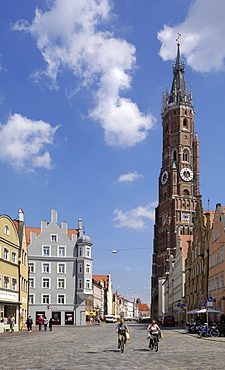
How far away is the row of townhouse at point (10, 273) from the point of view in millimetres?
48062

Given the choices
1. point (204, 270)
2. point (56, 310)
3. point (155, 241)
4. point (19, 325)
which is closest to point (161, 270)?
point (155, 241)

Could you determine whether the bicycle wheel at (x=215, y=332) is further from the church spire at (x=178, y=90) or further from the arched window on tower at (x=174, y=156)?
the church spire at (x=178, y=90)

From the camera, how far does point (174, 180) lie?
148000mm

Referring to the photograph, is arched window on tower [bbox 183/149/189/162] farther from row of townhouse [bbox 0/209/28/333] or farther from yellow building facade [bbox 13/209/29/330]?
row of townhouse [bbox 0/209/28/333]

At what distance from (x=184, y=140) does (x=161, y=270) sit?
39868 millimetres

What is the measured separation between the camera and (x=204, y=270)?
61.9 meters

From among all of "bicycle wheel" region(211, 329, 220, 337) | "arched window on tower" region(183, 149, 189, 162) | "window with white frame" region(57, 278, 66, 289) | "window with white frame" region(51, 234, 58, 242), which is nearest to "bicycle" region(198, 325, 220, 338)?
"bicycle wheel" region(211, 329, 220, 337)

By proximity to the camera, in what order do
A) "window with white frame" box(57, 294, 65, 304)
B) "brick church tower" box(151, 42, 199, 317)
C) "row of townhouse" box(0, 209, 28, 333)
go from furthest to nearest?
"brick church tower" box(151, 42, 199, 317) < "window with white frame" box(57, 294, 65, 304) < "row of townhouse" box(0, 209, 28, 333)

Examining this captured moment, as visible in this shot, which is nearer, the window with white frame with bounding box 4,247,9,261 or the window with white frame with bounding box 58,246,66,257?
the window with white frame with bounding box 4,247,9,261

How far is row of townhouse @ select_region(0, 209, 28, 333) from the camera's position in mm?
48062

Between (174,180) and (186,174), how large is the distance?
4.23 metres

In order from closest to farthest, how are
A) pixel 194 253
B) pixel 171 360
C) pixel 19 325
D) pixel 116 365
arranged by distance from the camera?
1. pixel 116 365
2. pixel 171 360
3. pixel 19 325
4. pixel 194 253

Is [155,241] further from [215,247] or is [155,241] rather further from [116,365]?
[116,365]

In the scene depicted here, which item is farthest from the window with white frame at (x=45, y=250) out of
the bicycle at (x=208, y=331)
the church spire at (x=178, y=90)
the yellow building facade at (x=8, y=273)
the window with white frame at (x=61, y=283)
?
the church spire at (x=178, y=90)
